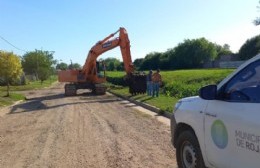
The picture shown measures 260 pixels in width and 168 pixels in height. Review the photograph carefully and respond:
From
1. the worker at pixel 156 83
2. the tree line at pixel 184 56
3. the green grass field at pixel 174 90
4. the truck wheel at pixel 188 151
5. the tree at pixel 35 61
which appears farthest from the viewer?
the tree line at pixel 184 56

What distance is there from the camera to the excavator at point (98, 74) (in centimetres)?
3266

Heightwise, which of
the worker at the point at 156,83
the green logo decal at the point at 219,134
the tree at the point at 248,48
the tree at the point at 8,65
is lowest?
the worker at the point at 156,83

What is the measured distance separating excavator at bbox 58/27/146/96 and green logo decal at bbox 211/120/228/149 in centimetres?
2653

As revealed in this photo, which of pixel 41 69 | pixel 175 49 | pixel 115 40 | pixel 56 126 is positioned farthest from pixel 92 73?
pixel 175 49

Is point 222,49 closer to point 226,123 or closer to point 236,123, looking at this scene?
point 226,123

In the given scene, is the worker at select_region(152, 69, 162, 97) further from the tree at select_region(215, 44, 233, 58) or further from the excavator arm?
the tree at select_region(215, 44, 233, 58)

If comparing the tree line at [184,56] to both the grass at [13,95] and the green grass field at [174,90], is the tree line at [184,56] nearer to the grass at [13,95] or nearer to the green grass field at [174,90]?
the grass at [13,95]

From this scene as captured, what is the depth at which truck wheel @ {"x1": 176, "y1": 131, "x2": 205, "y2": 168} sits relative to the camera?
617 centimetres

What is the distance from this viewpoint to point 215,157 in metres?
5.57

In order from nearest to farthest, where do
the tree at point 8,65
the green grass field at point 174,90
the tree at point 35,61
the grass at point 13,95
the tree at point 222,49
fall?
the green grass field at point 174,90 → the grass at point 13,95 → the tree at point 8,65 → the tree at point 35,61 → the tree at point 222,49

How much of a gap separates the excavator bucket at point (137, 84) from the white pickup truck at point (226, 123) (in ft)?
83.8

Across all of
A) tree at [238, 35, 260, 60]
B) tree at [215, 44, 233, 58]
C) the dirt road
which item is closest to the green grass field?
the dirt road

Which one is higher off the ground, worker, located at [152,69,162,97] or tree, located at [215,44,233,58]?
tree, located at [215,44,233,58]

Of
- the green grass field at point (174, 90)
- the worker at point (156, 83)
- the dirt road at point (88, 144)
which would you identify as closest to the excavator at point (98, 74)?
the green grass field at point (174, 90)
